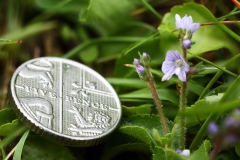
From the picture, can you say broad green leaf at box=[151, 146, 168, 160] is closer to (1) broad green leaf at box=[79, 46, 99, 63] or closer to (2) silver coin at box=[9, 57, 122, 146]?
(2) silver coin at box=[9, 57, 122, 146]

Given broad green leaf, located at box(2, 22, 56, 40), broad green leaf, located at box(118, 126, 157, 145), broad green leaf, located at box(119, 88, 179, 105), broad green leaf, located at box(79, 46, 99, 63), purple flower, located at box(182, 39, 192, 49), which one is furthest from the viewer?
broad green leaf, located at box(2, 22, 56, 40)

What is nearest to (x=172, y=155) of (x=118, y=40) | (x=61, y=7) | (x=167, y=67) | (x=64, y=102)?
(x=167, y=67)

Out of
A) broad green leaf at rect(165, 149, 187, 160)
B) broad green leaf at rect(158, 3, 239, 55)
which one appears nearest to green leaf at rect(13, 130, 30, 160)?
broad green leaf at rect(165, 149, 187, 160)

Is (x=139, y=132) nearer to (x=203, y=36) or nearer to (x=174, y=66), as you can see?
(x=174, y=66)

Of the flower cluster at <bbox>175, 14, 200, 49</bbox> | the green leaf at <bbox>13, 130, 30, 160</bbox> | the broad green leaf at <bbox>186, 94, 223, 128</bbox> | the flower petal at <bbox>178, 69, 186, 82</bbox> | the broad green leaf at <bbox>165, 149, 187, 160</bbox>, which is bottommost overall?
the green leaf at <bbox>13, 130, 30, 160</bbox>

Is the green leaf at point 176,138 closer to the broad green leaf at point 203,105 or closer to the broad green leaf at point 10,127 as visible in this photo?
the broad green leaf at point 203,105

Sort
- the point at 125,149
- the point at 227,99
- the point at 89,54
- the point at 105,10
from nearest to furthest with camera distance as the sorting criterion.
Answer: the point at 227,99
the point at 125,149
the point at 105,10
the point at 89,54
